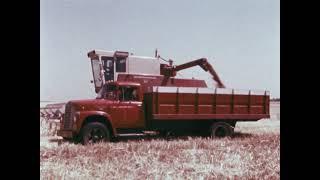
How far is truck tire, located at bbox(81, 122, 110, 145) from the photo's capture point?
42.9 feet

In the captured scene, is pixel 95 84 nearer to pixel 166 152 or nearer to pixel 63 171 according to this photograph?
pixel 166 152

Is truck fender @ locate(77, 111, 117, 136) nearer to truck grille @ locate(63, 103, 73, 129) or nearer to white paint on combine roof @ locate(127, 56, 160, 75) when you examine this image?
truck grille @ locate(63, 103, 73, 129)

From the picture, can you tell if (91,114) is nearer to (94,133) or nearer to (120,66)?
(94,133)

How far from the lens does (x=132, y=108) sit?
14.3 metres

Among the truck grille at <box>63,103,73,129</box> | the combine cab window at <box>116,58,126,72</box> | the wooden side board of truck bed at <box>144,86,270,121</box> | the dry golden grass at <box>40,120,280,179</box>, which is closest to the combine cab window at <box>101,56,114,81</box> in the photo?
the combine cab window at <box>116,58,126,72</box>

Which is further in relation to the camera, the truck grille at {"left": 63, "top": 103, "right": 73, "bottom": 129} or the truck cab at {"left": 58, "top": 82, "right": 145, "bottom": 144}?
the truck grille at {"left": 63, "top": 103, "right": 73, "bottom": 129}

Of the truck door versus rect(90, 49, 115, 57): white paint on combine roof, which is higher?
rect(90, 49, 115, 57): white paint on combine roof

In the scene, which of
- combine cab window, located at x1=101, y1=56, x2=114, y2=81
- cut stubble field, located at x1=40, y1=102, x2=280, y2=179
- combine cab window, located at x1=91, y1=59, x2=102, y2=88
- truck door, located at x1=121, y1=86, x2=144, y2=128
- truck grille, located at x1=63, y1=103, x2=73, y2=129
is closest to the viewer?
cut stubble field, located at x1=40, y1=102, x2=280, y2=179

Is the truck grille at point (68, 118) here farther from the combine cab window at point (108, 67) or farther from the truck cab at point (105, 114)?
the combine cab window at point (108, 67)

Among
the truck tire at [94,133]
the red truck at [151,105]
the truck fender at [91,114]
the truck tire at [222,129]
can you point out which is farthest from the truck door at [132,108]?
the truck tire at [222,129]

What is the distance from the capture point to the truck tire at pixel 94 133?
1309cm

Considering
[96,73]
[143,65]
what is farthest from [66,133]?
[143,65]

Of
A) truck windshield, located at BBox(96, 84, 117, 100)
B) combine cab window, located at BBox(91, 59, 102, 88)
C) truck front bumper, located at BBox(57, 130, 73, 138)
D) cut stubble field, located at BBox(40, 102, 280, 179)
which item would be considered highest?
combine cab window, located at BBox(91, 59, 102, 88)
